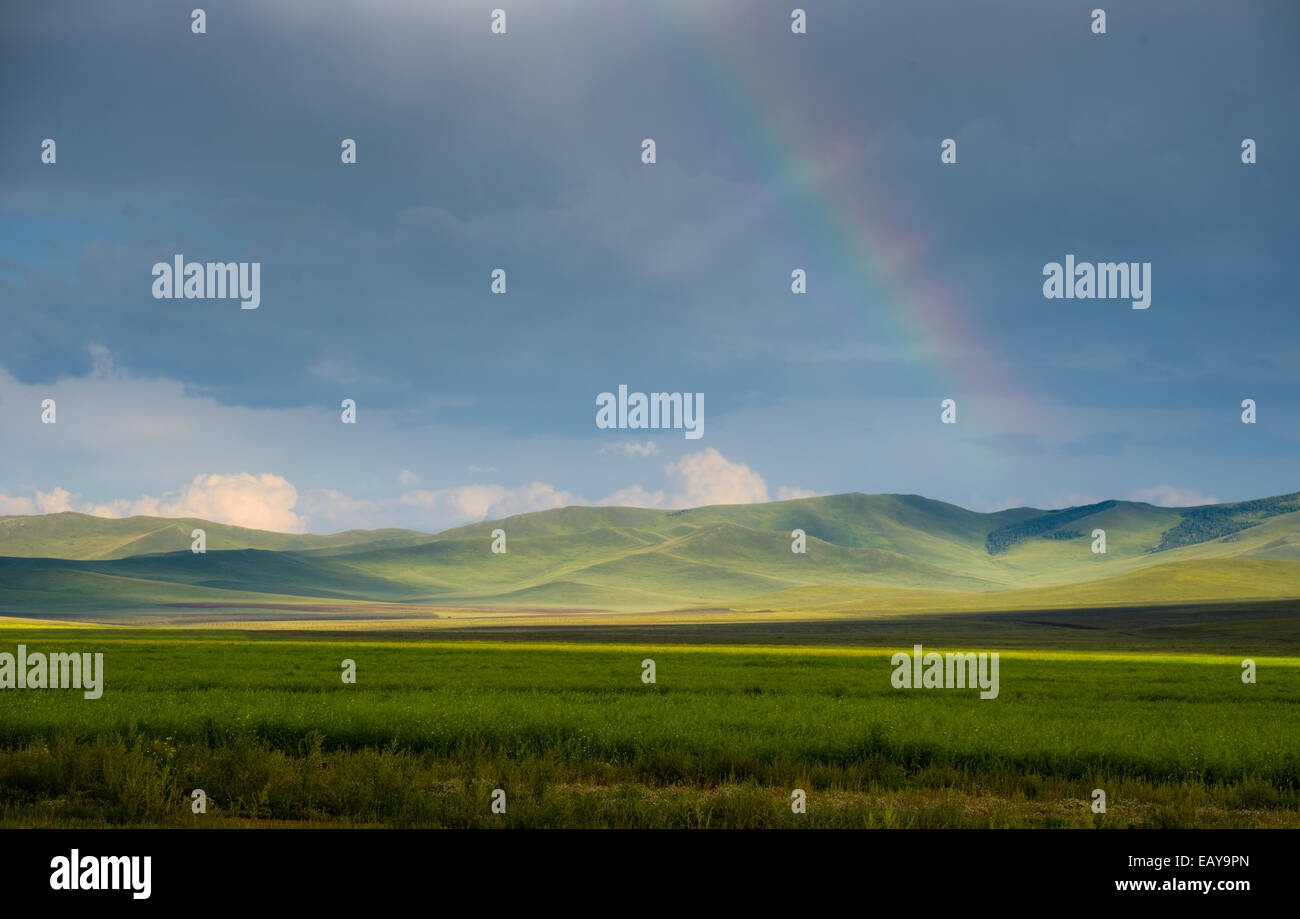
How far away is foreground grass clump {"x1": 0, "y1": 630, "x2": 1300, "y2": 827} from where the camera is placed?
49.6ft

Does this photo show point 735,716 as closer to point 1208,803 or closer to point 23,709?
point 1208,803

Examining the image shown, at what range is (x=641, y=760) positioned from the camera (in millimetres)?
19578

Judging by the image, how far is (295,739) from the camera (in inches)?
875

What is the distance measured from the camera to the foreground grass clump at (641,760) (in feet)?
49.6

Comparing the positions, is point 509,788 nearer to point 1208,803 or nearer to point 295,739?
point 295,739
